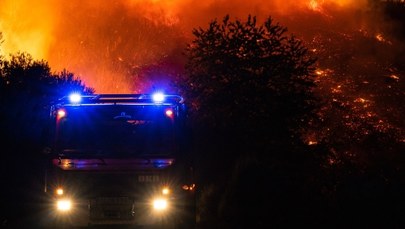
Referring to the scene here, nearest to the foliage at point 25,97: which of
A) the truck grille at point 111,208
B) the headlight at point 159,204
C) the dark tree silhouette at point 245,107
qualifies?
the truck grille at point 111,208

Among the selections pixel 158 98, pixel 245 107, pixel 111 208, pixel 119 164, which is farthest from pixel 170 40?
pixel 111 208

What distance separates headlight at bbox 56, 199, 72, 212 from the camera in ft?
33.2

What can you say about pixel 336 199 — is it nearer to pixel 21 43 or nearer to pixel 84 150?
pixel 84 150

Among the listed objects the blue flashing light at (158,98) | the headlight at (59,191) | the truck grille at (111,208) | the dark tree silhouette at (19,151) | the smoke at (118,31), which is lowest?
the truck grille at (111,208)

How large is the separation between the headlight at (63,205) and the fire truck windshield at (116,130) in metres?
0.92

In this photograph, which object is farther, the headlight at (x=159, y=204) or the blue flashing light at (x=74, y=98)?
the blue flashing light at (x=74, y=98)

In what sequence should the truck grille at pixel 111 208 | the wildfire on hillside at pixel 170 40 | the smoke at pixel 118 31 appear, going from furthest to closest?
the wildfire on hillside at pixel 170 40 < the smoke at pixel 118 31 < the truck grille at pixel 111 208

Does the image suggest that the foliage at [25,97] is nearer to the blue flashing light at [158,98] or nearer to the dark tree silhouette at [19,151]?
the dark tree silhouette at [19,151]

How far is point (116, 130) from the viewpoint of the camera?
10.9 metres

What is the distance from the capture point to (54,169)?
33.9 feet

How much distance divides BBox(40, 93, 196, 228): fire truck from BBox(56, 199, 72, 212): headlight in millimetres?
17

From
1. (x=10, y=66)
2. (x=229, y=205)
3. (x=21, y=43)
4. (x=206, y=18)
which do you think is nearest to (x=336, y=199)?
(x=229, y=205)

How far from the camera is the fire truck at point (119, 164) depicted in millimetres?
10141

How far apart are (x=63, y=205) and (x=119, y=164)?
3.83ft
